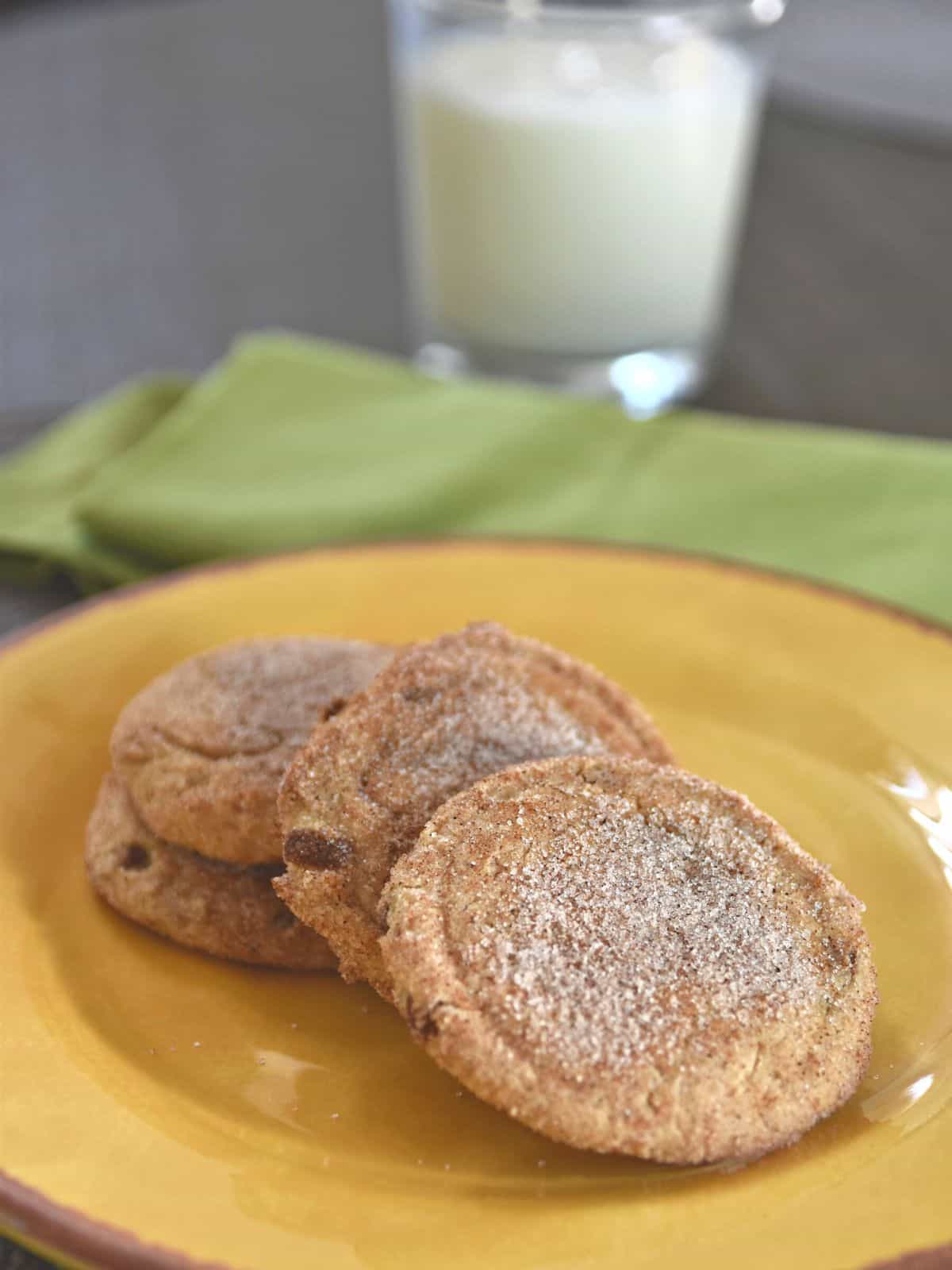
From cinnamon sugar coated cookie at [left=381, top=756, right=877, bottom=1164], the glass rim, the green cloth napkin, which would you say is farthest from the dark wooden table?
cinnamon sugar coated cookie at [left=381, top=756, right=877, bottom=1164]

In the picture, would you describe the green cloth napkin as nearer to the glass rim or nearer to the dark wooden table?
the dark wooden table

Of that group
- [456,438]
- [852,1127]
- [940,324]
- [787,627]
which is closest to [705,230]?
[940,324]

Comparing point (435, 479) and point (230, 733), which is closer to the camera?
point (230, 733)

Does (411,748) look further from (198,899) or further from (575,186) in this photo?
(575,186)

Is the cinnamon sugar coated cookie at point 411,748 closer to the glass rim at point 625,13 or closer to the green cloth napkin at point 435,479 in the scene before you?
the green cloth napkin at point 435,479

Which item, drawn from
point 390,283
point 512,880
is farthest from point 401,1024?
point 390,283

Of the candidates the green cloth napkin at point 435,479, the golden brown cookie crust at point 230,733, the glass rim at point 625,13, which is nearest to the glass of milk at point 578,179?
the glass rim at point 625,13
